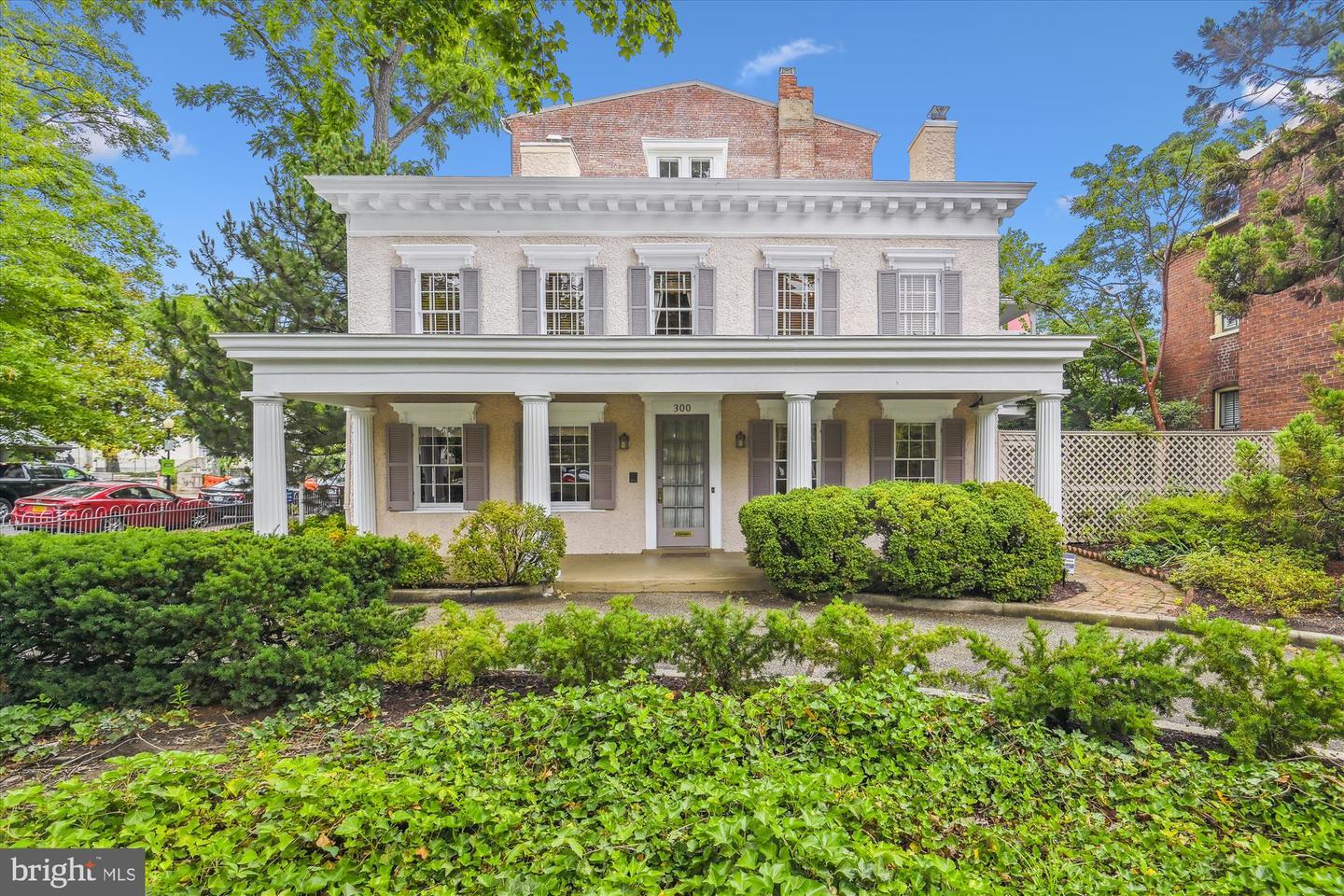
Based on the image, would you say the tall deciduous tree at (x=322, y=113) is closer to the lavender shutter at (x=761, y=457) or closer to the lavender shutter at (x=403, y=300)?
the lavender shutter at (x=403, y=300)

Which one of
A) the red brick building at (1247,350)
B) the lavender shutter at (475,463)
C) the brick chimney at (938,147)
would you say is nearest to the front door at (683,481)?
the lavender shutter at (475,463)

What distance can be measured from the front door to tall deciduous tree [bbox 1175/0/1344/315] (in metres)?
9.03

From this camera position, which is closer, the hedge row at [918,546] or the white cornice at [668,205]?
the hedge row at [918,546]

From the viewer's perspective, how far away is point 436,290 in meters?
10.1

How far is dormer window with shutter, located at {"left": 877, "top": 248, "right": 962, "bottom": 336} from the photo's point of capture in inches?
401

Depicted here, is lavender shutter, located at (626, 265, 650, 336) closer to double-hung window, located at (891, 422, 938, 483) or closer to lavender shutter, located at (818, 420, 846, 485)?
lavender shutter, located at (818, 420, 846, 485)

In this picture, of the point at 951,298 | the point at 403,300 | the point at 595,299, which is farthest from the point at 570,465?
the point at 951,298

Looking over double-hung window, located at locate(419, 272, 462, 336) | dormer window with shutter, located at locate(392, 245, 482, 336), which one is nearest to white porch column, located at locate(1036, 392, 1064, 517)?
dormer window with shutter, located at locate(392, 245, 482, 336)

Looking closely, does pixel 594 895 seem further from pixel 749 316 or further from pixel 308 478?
pixel 308 478

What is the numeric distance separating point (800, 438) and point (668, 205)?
16.7 ft

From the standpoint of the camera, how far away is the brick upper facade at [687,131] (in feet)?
39.6

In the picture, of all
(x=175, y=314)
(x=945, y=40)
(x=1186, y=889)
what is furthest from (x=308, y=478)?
(x=945, y=40)

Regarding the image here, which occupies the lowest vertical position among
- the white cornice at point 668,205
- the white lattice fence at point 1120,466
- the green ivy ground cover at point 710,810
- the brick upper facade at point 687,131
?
the green ivy ground cover at point 710,810

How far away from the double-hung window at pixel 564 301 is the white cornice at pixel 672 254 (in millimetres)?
1238
